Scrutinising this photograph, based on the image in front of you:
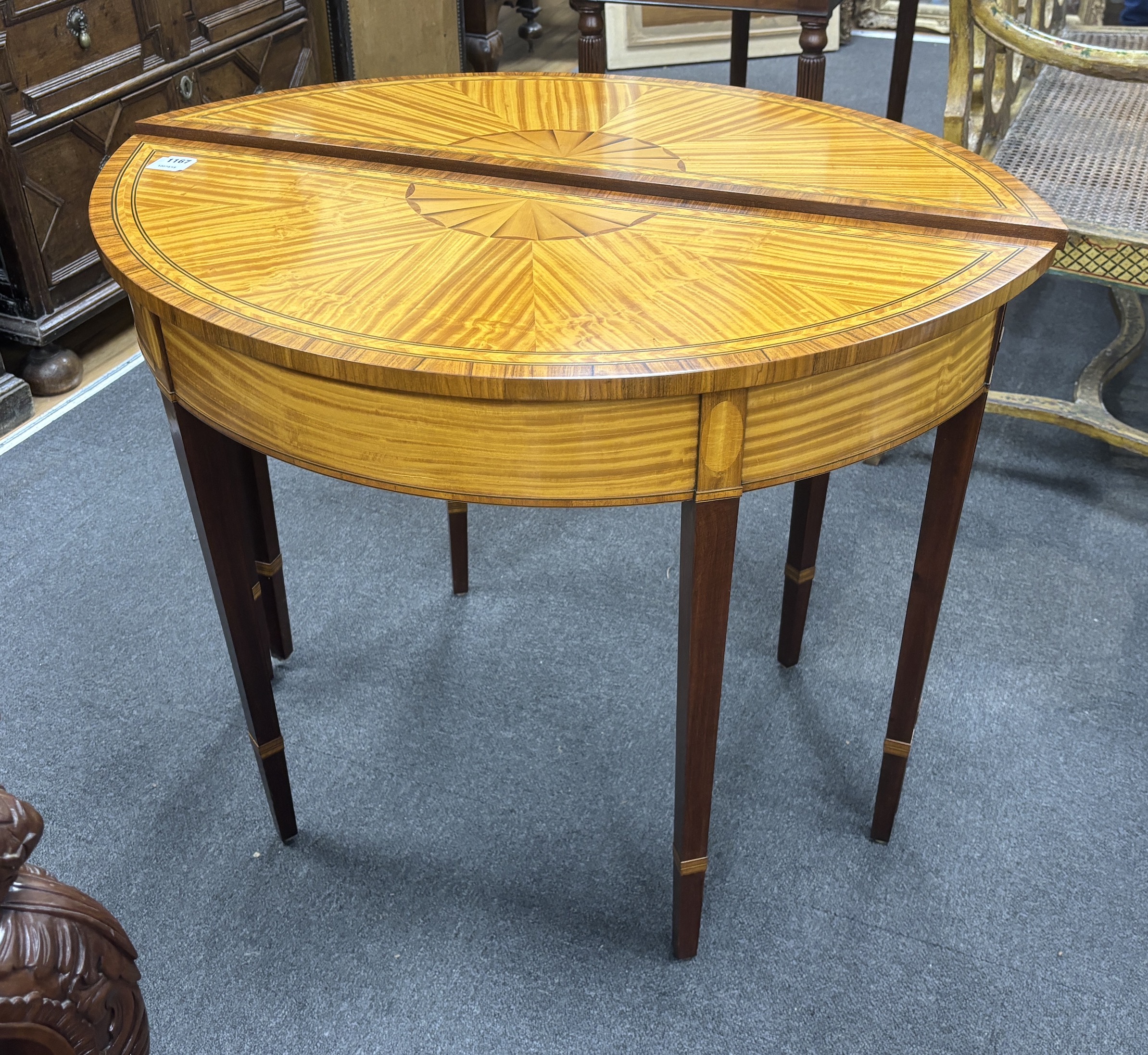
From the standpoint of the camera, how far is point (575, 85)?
160 cm

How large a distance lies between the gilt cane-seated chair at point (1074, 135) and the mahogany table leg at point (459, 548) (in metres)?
1.02

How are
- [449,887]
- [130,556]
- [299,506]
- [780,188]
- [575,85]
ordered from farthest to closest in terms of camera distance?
[299,506]
[130,556]
[575,85]
[449,887]
[780,188]

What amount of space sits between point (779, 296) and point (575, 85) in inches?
31.1

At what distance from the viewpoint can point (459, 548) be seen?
5.93 ft

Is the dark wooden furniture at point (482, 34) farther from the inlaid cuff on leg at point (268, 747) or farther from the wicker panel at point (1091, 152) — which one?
the inlaid cuff on leg at point (268, 747)

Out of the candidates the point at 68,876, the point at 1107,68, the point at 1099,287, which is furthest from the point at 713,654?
the point at 1099,287

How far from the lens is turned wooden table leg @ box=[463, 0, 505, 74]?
11.4ft

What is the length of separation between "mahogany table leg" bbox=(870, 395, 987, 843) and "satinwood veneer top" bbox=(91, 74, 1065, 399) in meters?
0.20

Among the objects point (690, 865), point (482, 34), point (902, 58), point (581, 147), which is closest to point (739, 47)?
point (902, 58)

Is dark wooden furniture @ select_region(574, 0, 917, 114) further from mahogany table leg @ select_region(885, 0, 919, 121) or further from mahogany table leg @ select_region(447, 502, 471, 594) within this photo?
mahogany table leg @ select_region(447, 502, 471, 594)

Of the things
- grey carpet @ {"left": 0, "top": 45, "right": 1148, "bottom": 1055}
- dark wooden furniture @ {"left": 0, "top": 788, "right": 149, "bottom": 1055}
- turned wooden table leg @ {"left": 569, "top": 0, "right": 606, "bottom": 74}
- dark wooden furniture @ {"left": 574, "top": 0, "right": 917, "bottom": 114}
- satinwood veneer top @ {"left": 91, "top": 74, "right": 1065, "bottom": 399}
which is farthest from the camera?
turned wooden table leg @ {"left": 569, "top": 0, "right": 606, "bottom": 74}

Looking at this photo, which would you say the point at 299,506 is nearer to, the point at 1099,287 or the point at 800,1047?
the point at 800,1047

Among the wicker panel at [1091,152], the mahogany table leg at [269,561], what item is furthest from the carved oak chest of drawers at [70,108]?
the wicker panel at [1091,152]

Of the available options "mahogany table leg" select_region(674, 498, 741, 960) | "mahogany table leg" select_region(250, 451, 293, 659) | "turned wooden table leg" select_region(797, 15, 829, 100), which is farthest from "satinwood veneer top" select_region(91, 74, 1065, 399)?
"turned wooden table leg" select_region(797, 15, 829, 100)
